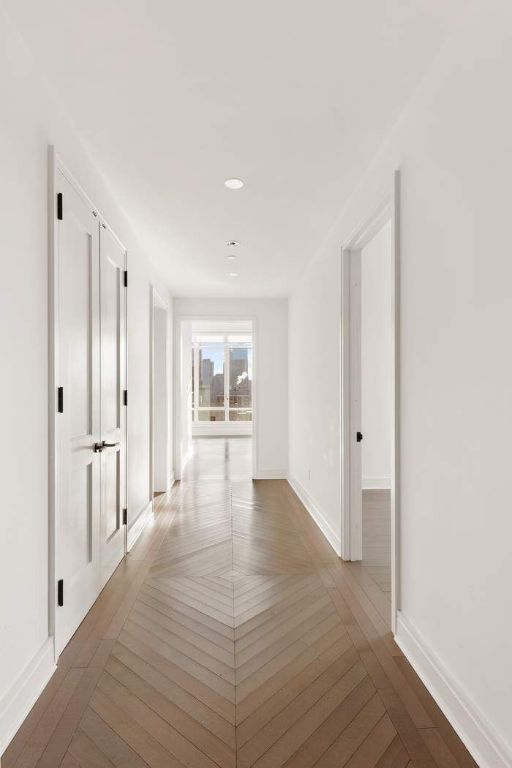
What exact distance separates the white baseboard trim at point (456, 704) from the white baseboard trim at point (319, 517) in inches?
57.0

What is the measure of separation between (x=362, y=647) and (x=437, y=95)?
2.47 meters

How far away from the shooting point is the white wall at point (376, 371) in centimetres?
583

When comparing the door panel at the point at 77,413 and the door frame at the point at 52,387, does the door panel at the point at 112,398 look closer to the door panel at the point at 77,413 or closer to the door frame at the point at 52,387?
the door panel at the point at 77,413

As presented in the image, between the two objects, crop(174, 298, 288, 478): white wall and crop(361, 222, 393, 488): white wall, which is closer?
crop(361, 222, 393, 488): white wall

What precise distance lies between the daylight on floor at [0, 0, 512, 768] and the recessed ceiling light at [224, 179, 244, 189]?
18 millimetres

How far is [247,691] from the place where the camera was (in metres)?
1.99

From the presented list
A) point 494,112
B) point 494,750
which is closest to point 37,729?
point 494,750

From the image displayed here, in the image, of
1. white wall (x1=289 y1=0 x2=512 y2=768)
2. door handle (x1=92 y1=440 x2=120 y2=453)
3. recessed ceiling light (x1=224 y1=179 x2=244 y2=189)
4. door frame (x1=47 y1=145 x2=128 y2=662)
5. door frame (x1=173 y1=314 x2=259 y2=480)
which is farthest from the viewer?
door frame (x1=173 y1=314 x2=259 y2=480)

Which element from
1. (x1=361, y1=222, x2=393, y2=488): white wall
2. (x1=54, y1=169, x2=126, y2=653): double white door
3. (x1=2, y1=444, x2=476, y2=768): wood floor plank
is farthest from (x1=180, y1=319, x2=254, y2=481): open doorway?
(x1=2, y1=444, x2=476, y2=768): wood floor plank

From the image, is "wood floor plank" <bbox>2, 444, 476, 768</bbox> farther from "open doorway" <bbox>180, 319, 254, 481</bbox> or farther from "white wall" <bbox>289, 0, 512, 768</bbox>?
"open doorway" <bbox>180, 319, 254, 481</bbox>

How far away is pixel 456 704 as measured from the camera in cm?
175

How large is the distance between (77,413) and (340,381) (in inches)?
75.5

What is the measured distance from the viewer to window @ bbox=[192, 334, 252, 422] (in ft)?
42.2

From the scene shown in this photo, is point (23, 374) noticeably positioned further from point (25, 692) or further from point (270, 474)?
point (270, 474)
